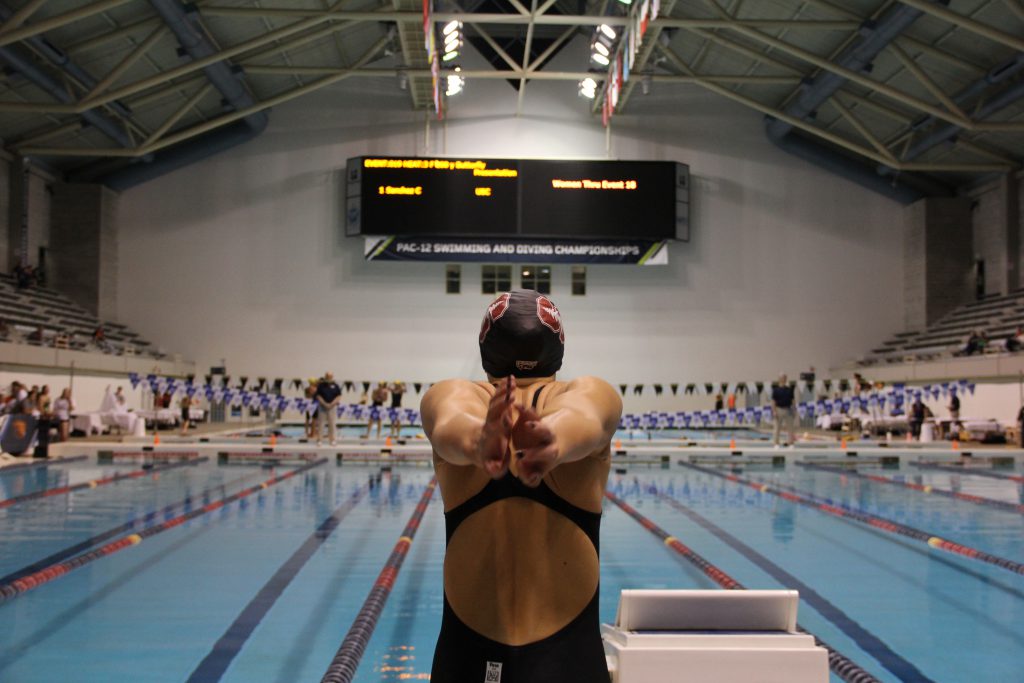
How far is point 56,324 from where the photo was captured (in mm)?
21797

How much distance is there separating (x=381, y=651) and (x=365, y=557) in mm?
2418

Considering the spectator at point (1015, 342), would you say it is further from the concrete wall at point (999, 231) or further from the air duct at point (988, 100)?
the concrete wall at point (999, 231)

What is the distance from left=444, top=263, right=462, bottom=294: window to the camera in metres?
26.7

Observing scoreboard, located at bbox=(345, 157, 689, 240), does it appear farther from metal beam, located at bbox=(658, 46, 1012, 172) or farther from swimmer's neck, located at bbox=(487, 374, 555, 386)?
swimmer's neck, located at bbox=(487, 374, 555, 386)

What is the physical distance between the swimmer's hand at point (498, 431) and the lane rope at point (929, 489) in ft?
31.4

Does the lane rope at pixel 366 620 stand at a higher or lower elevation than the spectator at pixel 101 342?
lower

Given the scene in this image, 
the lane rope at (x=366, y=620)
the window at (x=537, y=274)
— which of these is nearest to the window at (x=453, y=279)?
the window at (x=537, y=274)

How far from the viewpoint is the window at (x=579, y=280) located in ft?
88.4

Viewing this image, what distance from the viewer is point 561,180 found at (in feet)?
80.1

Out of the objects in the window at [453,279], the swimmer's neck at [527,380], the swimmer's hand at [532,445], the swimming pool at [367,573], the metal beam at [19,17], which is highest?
the metal beam at [19,17]

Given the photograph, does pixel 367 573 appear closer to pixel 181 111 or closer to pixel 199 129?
pixel 181 111

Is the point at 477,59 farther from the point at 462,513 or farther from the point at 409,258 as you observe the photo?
the point at 462,513

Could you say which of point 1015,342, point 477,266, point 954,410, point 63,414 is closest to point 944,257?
point 1015,342

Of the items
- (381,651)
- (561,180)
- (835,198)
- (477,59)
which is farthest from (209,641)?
(835,198)
